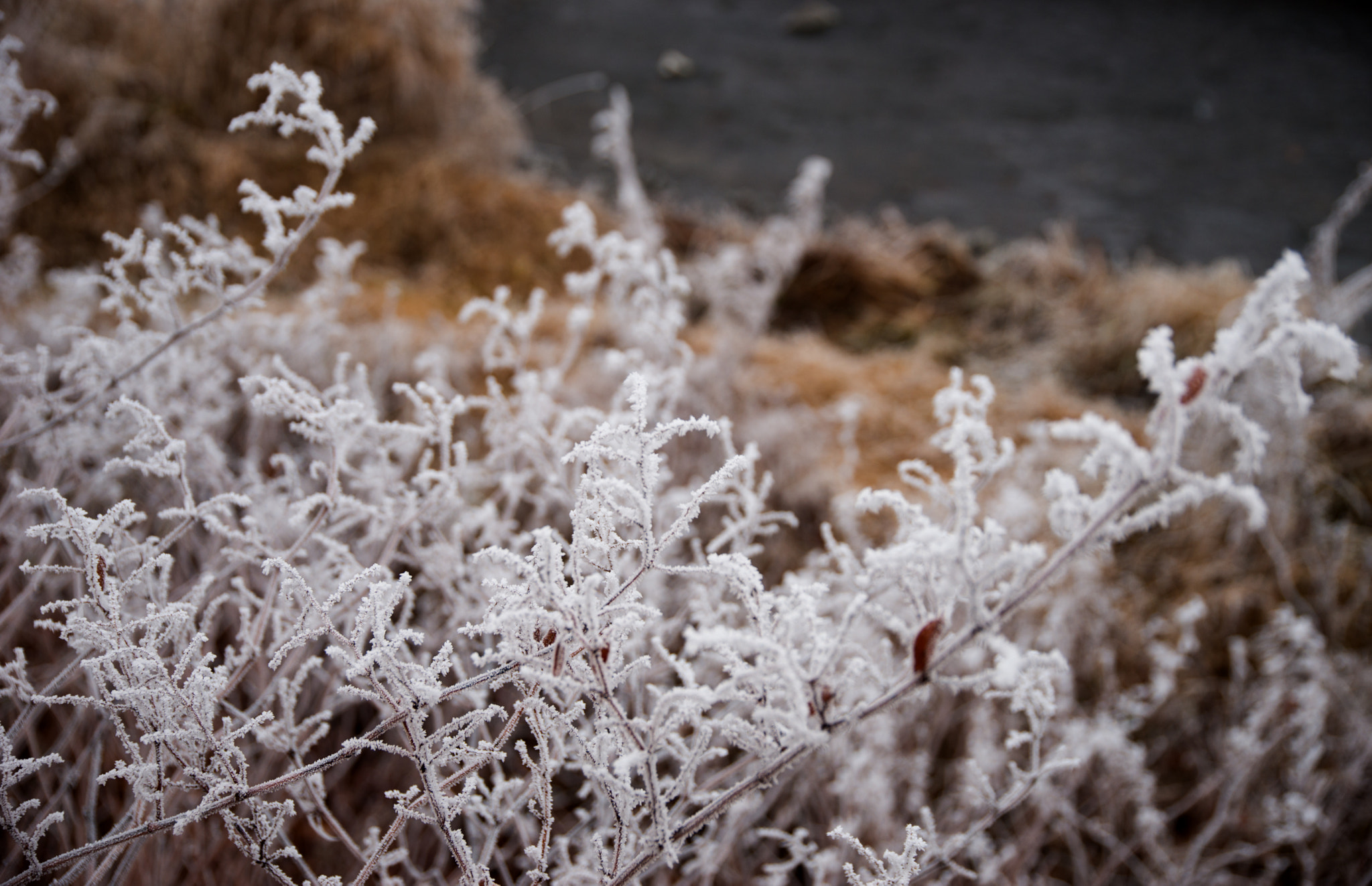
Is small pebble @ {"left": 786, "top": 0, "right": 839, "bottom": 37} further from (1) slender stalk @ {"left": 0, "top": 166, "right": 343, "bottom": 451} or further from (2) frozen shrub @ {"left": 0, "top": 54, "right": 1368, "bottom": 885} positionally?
(1) slender stalk @ {"left": 0, "top": 166, "right": 343, "bottom": 451}

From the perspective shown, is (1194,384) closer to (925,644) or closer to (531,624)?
(925,644)

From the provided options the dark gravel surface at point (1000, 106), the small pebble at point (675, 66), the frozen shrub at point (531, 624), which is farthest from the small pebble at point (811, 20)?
the frozen shrub at point (531, 624)

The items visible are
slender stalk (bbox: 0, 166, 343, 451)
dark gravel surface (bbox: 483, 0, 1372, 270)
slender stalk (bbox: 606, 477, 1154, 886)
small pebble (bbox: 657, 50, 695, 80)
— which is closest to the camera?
slender stalk (bbox: 606, 477, 1154, 886)

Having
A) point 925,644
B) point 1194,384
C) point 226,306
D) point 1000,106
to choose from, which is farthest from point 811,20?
point 925,644

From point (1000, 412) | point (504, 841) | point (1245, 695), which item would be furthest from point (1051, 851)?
point (1000, 412)

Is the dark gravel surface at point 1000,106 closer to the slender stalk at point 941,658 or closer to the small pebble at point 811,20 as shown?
the small pebble at point 811,20

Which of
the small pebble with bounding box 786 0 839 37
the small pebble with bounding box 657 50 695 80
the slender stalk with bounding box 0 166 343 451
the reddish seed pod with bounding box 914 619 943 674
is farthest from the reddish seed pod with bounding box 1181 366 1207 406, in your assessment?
the small pebble with bounding box 786 0 839 37
